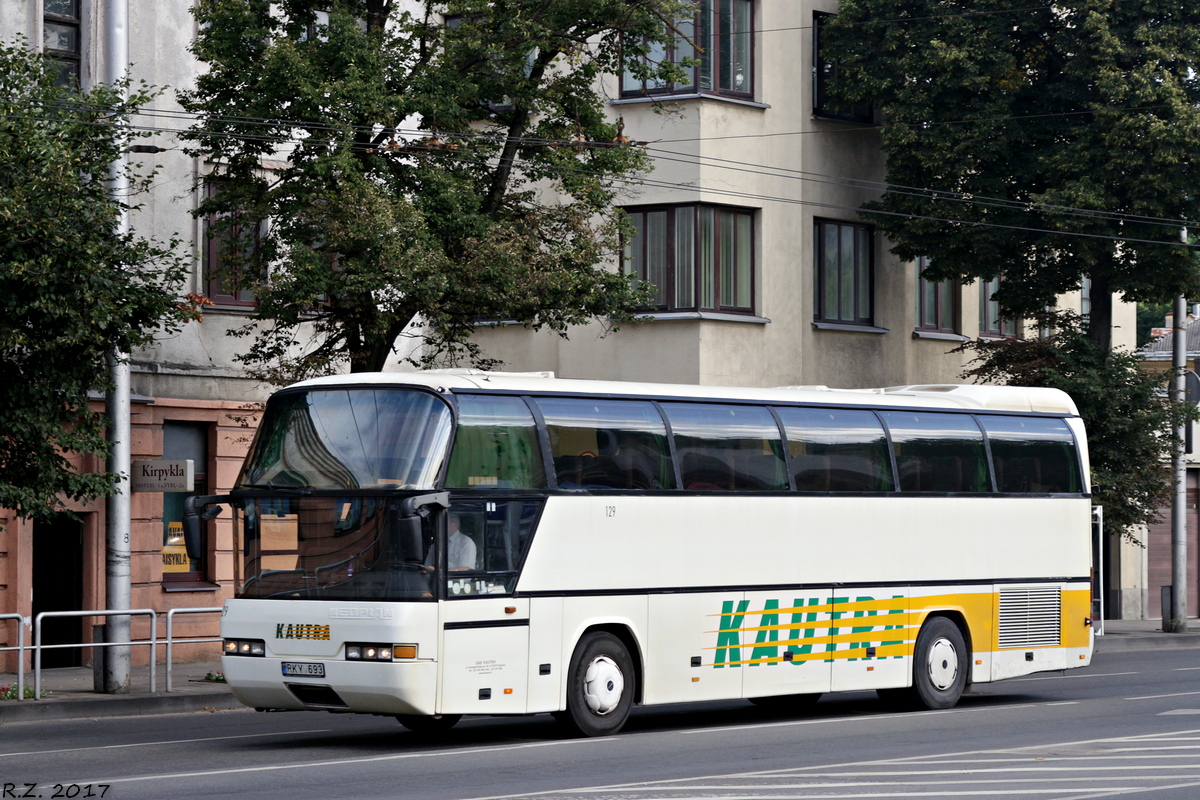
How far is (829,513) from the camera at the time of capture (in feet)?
61.9

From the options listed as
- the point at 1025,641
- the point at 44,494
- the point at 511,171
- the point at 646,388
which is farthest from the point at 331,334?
the point at 1025,641

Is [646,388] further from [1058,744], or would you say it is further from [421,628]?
[1058,744]

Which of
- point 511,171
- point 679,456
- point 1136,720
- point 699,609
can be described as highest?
point 511,171

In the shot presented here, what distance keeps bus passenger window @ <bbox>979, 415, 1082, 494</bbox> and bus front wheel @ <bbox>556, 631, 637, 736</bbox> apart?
19.5 feet

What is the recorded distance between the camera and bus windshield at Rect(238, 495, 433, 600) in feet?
50.1

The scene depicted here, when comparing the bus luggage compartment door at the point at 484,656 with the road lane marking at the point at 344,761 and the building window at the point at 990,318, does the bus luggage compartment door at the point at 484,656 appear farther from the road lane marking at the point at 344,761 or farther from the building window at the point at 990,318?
the building window at the point at 990,318

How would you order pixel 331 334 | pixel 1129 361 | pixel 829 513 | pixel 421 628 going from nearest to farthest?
pixel 421 628 → pixel 829 513 → pixel 331 334 → pixel 1129 361

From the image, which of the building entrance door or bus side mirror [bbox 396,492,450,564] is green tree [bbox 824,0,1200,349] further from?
bus side mirror [bbox 396,492,450,564]

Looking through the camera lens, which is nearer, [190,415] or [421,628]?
[421,628]

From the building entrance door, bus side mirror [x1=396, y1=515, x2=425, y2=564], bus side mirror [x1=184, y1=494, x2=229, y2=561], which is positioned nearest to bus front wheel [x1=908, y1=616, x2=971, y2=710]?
bus side mirror [x1=396, y1=515, x2=425, y2=564]

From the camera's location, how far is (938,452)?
2012cm

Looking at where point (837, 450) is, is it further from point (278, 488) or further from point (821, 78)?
point (821, 78)

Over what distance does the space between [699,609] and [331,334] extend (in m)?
8.81

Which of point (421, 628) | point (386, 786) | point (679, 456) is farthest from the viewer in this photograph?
point (679, 456)
